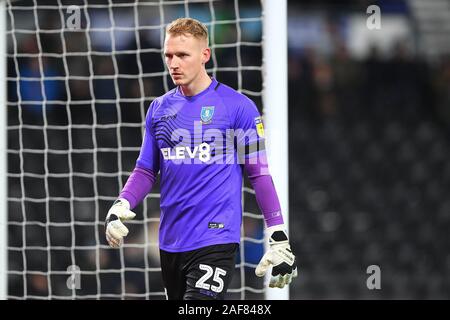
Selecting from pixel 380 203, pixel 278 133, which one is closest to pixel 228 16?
pixel 380 203

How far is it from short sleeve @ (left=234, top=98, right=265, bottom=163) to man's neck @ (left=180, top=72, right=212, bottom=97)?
7.9 inches

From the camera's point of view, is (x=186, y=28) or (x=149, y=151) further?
(x=149, y=151)

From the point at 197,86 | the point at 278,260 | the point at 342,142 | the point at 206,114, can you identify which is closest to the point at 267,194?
the point at 278,260

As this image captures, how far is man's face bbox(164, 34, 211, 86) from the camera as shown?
4.20 metres

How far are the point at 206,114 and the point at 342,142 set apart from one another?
7294 mm

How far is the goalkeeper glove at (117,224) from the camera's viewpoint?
4137 mm

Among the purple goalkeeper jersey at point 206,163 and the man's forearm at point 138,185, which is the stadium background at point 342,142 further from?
the purple goalkeeper jersey at point 206,163

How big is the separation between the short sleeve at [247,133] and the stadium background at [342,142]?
4.28 meters

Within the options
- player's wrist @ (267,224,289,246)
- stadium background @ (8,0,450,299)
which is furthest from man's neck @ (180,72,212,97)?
stadium background @ (8,0,450,299)

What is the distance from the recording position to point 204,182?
4.24 meters

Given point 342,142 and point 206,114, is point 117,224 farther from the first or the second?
point 342,142
